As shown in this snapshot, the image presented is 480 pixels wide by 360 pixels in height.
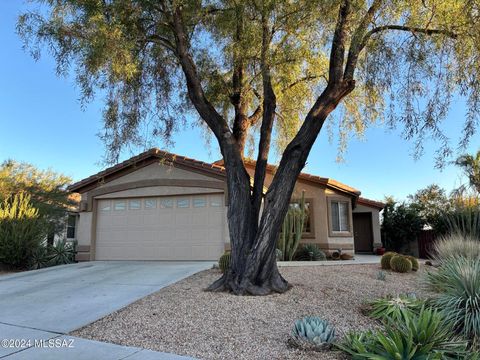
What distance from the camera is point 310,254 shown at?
15.7m

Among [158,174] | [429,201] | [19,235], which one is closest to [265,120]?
[158,174]

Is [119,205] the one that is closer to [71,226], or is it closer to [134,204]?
[134,204]

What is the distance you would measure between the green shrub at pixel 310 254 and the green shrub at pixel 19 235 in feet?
33.2

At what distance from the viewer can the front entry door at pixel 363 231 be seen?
23547 mm

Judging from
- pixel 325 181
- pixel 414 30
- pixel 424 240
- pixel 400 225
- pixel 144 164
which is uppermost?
pixel 414 30

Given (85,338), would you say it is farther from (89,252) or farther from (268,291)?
(89,252)

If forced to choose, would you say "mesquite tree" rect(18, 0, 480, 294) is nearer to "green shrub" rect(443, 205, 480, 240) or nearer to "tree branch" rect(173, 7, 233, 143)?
"tree branch" rect(173, 7, 233, 143)

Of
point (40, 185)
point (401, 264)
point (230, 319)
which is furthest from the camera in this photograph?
point (40, 185)

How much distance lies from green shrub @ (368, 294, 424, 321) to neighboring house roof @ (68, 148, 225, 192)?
8.73 meters

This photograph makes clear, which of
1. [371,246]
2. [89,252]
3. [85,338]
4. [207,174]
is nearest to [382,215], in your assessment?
[371,246]

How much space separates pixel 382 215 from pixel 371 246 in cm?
215

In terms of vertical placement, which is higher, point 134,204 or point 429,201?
point 429,201

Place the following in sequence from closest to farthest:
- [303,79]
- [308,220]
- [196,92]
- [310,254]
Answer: [196,92], [303,79], [310,254], [308,220]

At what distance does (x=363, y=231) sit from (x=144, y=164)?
14.4 meters
